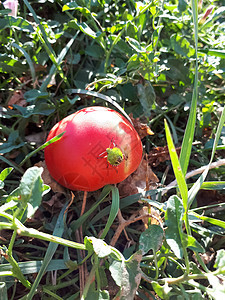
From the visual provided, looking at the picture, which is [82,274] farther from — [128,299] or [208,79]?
[208,79]

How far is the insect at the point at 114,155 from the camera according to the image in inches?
48.0

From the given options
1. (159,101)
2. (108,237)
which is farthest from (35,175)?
(159,101)

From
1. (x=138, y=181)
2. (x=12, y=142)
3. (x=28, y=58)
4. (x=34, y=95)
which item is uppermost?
(x=28, y=58)

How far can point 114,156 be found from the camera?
1.22 meters

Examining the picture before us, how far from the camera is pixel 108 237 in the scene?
4.70 ft

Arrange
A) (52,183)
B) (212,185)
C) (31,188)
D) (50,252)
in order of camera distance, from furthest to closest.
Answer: (52,183)
(212,185)
(50,252)
(31,188)

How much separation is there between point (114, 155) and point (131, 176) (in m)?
0.35

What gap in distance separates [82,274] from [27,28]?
1.10m

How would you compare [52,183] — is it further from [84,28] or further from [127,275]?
[84,28]

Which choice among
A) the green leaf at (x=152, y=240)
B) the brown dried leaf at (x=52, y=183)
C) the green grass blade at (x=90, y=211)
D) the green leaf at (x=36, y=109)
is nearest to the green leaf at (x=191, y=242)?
the green leaf at (x=152, y=240)

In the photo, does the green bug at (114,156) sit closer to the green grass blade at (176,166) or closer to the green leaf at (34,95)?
the green grass blade at (176,166)

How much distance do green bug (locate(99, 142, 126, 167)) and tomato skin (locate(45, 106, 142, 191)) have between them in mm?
23

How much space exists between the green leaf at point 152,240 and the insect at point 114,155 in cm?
26

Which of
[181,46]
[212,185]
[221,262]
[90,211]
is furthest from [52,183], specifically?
[181,46]
